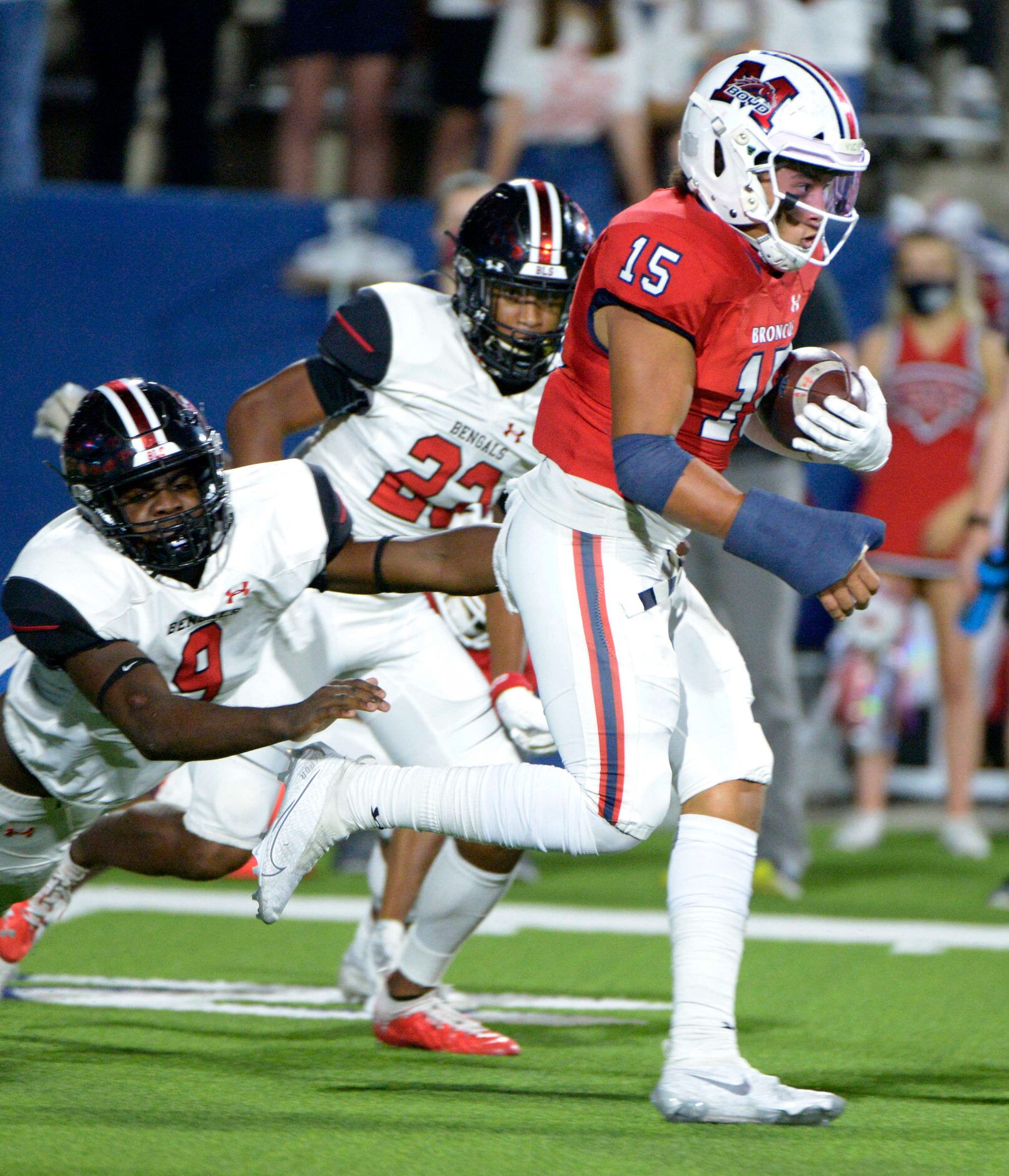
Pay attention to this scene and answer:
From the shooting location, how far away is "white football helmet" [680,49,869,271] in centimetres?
271

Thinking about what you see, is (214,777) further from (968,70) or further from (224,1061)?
(968,70)

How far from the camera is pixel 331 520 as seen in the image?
3182 mm

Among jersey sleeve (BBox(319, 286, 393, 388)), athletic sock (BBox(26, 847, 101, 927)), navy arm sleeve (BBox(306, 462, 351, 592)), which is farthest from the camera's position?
jersey sleeve (BBox(319, 286, 393, 388))

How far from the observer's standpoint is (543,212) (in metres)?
3.49

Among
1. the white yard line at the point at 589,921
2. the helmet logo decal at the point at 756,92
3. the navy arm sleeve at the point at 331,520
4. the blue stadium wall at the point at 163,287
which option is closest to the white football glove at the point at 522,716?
the navy arm sleeve at the point at 331,520

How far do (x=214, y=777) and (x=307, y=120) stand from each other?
4.32m

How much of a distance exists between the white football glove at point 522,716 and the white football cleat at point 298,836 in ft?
1.53

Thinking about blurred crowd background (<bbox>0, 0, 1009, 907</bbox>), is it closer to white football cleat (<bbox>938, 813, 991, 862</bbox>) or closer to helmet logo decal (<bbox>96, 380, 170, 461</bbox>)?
white football cleat (<bbox>938, 813, 991, 862</bbox>)

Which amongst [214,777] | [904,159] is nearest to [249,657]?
[214,777]

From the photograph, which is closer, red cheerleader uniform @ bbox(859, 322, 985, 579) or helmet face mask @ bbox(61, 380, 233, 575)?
helmet face mask @ bbox(61, 380, 233, 575)

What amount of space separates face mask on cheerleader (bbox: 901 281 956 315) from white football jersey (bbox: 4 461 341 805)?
3.46 metres

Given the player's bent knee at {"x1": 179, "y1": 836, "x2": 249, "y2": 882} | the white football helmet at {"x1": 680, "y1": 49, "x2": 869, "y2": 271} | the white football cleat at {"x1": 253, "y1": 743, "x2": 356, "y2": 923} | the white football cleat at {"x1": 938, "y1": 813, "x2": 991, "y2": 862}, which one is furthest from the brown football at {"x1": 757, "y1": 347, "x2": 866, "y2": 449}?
the white football cleat at {"x1": 938, "y1": 813, "x2": 991, "y2": 862}

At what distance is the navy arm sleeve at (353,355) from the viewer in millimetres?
3547

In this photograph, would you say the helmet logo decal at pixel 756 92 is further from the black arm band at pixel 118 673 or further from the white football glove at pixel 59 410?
the white football glove at pixel 59 410
